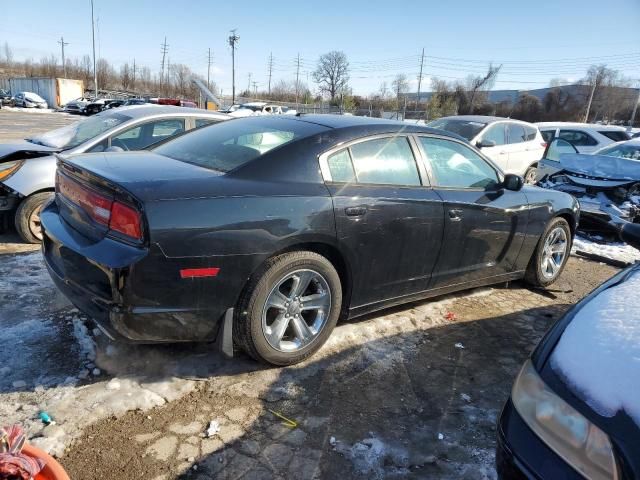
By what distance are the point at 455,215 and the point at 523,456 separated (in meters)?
2.27

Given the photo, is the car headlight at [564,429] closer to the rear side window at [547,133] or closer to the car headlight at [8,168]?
the car headlight at [8,168]

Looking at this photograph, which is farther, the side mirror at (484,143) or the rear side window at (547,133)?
the rear side window at (547,133)

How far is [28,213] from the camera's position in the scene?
5027mm

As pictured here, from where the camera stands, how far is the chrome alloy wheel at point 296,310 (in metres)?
2.98

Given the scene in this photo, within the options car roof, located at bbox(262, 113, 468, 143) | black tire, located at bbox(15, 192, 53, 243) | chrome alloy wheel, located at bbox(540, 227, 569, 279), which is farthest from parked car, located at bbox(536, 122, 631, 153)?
black tire, located at bbox(15, 192, 53, 243)

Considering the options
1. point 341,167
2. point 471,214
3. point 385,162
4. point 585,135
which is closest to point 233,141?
point 341,167

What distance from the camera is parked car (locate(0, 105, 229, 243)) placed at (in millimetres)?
4980

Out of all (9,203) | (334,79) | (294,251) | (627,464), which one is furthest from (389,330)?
(334,79)

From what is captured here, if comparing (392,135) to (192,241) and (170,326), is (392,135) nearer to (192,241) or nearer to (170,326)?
(192,241)

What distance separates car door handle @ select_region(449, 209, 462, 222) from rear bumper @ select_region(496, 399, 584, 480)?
78.4 inches

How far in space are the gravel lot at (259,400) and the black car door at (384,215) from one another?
49 cm

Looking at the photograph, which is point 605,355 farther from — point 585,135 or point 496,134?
point 585,135

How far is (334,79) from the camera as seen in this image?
260 feet

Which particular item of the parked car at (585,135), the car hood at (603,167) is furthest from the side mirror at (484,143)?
the parked car at (585,135)
